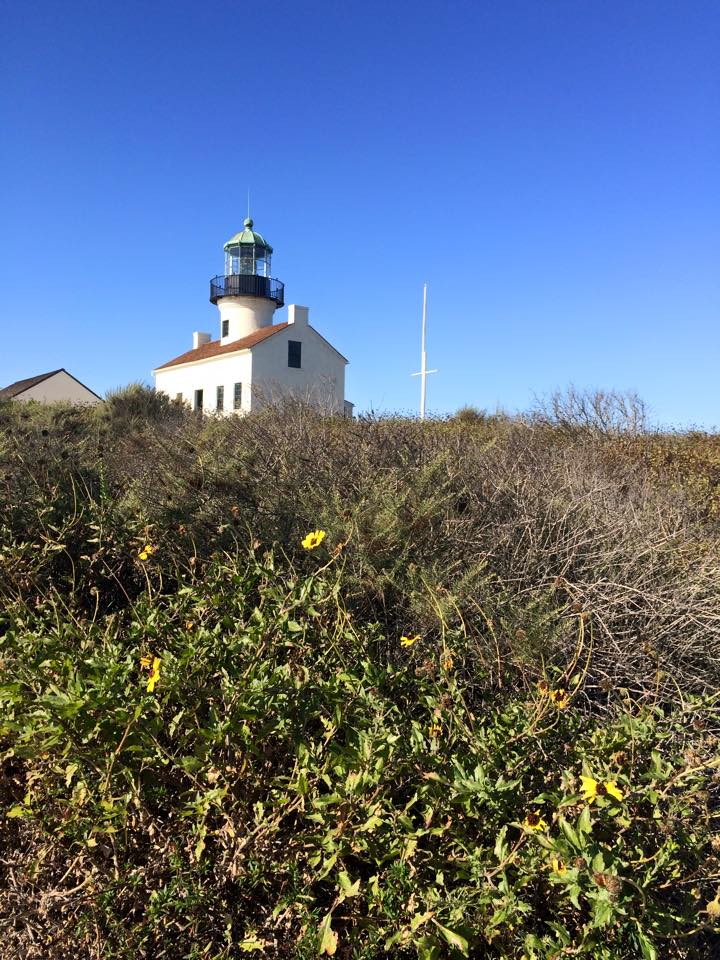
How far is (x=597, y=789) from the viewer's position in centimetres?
170

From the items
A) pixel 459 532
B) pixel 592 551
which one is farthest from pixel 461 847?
pixel 592 551

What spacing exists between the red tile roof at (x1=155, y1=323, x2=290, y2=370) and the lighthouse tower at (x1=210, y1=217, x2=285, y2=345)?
625 millimetres

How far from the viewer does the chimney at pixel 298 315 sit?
3262 centimetres

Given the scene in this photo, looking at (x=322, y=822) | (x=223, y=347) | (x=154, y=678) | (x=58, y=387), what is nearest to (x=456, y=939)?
(x=322, y=822)

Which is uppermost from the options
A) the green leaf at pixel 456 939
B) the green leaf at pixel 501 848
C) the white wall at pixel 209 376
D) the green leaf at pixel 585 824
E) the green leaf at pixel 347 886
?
the white wall at pixel 209 376

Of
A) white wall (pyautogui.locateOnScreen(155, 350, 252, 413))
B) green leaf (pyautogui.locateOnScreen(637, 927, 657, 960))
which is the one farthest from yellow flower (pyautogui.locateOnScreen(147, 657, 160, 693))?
white wall (pyautogui.locateOnScreen(155, 350, 252, 413))

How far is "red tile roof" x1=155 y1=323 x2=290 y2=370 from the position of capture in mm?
31734

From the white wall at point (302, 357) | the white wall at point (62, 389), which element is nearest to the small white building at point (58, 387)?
the white wall at point (62, 389)

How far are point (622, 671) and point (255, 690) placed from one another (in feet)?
6.10

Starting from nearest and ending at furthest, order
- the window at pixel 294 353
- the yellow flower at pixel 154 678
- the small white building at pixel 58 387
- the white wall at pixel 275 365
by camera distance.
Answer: the yellow flower at pixel 154 678, the white wall at pixel 275 365, the window at pixel 294 353, the small white building at pixel 58 387

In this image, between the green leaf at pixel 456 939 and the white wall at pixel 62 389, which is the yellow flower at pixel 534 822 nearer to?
the green leaf at pixel 456 939

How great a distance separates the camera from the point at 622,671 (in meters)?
3.13

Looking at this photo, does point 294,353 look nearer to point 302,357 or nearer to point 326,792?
point 302,357

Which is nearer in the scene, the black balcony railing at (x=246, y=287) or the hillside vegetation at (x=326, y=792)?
the hillside vegetation at (x=326, y=792)
